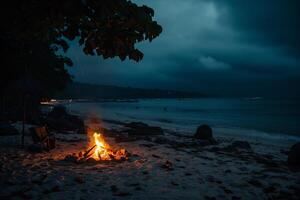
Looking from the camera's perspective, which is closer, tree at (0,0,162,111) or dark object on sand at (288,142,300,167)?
tree at (0,0,162,111)

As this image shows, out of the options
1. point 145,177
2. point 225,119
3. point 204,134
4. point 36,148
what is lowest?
point 225,119

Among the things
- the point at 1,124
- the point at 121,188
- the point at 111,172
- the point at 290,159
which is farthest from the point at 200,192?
the point at 1,124

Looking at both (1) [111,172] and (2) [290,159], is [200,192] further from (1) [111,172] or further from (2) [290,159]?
(2) [290,159]

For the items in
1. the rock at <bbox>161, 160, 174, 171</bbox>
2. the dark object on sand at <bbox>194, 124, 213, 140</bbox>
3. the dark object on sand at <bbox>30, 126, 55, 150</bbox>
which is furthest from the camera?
the dark object on sand at <bbox>194, 124, 213, 140</bbox>

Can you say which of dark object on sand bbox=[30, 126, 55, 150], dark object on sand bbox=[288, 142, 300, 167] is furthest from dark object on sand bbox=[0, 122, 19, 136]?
dark object on sand bbox=[288, 142, 300, 167]

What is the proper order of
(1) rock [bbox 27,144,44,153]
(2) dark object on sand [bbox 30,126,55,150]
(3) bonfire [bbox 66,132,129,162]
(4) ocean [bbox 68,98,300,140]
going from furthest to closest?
(4) ocean [bbox 68,98,300,140], (2) dark object on sand [bbox 30,126,55,150], (1) rock [bbox 27,144,44,153], (3) bonfire [bbox 66,132,129,162]

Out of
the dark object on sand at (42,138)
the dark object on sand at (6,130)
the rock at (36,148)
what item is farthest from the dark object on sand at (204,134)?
the dark object on sand at (6,130)

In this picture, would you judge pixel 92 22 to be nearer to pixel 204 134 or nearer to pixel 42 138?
pixel 42 138

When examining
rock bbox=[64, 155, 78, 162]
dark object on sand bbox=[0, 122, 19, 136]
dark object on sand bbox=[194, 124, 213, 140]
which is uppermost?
dark object on sand bbox=[0, 122, 19, 136]

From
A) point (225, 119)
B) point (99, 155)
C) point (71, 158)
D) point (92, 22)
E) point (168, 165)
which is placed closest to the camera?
point (92, 22)

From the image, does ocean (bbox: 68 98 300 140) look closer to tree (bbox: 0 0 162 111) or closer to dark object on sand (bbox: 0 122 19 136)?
dark object on sand (bbox: 0 122 19 136)

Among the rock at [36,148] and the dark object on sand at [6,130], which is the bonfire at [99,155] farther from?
the dark object on sand at [6,130]

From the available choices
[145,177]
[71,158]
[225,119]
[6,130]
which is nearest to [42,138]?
[71,158]

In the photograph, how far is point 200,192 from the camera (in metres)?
7.76
